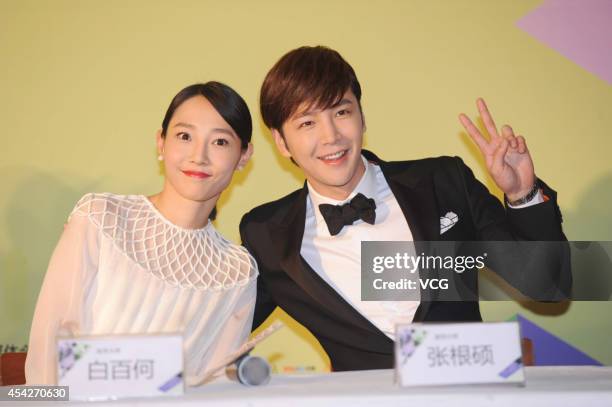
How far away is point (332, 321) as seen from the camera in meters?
2.40

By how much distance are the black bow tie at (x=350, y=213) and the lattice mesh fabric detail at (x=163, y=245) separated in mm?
343

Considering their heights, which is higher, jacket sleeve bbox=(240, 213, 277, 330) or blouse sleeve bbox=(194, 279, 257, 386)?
jacket sleeve bbox=(240, 213, 277, 330)

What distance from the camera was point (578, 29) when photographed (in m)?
3.04

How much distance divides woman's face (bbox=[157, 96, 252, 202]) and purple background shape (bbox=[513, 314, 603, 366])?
159 cm

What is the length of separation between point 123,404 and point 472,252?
1626 mm

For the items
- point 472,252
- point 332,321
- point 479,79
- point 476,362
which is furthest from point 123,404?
point 479,79

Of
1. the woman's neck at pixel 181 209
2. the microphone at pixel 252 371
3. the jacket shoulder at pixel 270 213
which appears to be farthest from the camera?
the jacket shoulder at pixel 270 213

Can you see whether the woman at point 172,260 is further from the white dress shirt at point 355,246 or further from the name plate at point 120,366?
the name plate at point 120,366

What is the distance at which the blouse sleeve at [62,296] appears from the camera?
6.53 ft

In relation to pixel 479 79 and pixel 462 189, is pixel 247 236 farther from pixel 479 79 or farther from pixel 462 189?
pixel 479 79

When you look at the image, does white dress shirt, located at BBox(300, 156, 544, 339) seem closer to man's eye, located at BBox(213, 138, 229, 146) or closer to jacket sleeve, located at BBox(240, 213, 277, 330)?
jacket sleeve, located at BBox(240, 213, 277, 330)

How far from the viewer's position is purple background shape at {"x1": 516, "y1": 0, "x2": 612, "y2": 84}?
3.02m

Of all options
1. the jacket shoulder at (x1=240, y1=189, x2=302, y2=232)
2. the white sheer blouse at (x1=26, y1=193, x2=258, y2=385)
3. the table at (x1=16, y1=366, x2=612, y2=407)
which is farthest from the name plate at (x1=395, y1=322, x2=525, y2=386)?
the jacket shoulder at (x1=240, y1=189, x2=302, y2=232)

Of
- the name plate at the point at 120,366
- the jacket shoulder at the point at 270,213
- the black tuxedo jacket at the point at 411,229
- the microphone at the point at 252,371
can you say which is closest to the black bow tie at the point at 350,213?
the black tuxedo jacket at the point at 411,229
